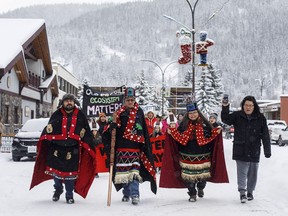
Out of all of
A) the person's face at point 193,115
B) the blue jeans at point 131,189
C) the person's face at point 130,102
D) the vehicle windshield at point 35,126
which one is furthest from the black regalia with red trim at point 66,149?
the vehicle windshield at point 35,126

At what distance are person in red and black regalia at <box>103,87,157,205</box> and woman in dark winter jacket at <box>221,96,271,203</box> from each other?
58.0 inches

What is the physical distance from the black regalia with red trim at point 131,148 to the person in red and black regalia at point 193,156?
1.50ft

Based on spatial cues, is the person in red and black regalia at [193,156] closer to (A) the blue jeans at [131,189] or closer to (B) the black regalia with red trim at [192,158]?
(B) the black regalia with red trim at [192,158]

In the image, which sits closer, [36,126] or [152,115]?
[152,115]

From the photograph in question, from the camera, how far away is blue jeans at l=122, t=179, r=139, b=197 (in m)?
8.08

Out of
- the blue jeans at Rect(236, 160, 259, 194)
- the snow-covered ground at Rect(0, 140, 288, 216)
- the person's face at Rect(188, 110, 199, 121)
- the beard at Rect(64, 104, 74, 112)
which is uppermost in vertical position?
the beard at Rect(64, 104, 74, 112)

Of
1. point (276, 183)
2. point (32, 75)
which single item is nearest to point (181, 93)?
point (32, 75)

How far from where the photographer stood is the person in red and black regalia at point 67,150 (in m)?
8.00

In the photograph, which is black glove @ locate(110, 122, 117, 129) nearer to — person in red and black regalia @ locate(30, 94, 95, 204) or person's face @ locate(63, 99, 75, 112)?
person in red and black regalia @ locate(30, 94, 95, 204)

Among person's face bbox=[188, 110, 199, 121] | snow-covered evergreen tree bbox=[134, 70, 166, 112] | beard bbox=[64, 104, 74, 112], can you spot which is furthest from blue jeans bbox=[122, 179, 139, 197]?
snow-covered evergreen tree bbox=[134, 70, 166, 112]

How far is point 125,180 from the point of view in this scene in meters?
8.15

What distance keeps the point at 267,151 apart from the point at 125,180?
245 centimetres

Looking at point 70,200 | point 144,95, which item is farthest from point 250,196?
point 144,95

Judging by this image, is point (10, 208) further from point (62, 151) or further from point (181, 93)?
point (181, 93)
